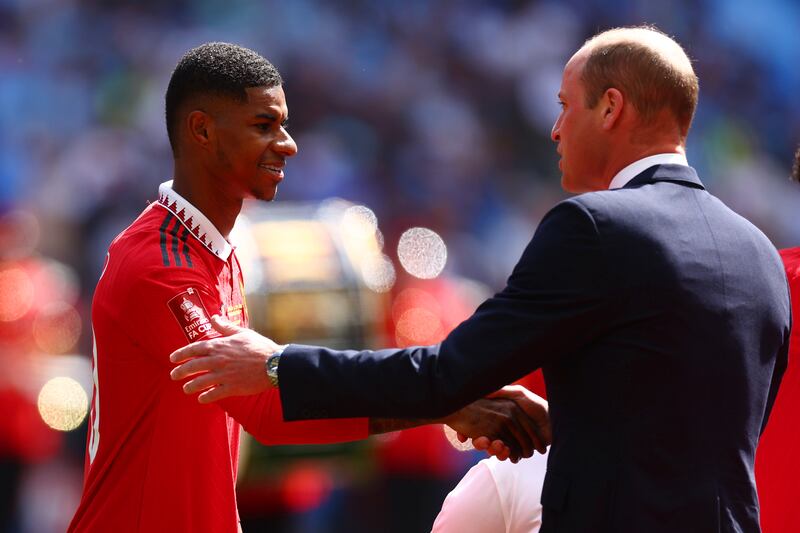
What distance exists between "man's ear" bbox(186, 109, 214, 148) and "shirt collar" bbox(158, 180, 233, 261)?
0.54ft

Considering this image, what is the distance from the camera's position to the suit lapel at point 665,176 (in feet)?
7.74

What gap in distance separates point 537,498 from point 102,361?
3.85ft

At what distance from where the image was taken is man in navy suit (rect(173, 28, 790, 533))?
7.00 feet

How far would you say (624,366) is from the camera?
2.15m

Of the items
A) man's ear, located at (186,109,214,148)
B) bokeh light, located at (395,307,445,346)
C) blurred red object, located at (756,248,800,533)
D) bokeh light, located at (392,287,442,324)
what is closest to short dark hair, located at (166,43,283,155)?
man's ear, located at (186,109,214,148)

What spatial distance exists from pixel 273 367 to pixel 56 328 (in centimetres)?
555

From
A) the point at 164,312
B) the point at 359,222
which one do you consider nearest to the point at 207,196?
the point at 164,312

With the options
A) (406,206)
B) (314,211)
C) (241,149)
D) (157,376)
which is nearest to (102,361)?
(157,376)

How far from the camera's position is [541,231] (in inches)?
87.6

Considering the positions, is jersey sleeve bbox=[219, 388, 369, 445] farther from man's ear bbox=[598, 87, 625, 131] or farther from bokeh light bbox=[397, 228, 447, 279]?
bokeh light bbox=[397, 228, 447, 279]

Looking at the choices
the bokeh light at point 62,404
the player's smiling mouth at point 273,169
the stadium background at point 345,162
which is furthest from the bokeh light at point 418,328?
the player's smiling mouth at point 273,169

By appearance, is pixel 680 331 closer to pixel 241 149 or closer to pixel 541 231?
pixel 541 231

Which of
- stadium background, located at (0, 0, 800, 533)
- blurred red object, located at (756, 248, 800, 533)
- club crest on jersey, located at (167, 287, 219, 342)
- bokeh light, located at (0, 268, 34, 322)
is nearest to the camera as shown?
club crest on jersey, located at (167, 287, 219, 342)

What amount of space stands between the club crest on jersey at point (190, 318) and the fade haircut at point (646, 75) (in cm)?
101
